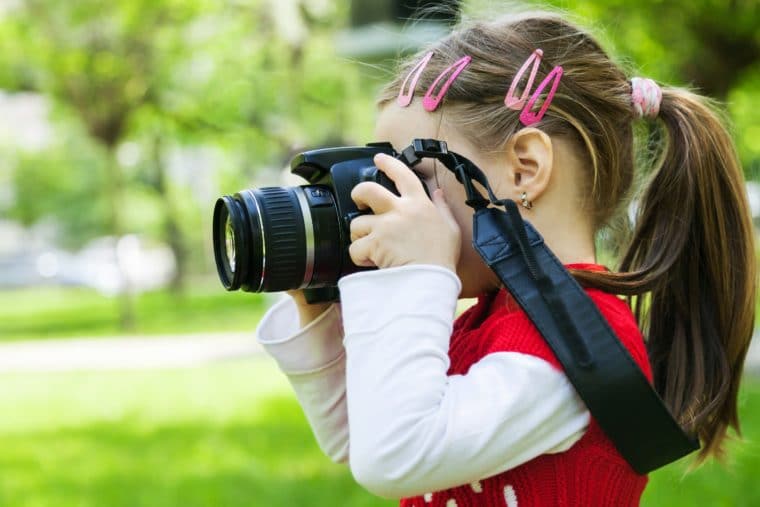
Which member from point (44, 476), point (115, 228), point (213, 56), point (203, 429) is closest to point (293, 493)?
point (44, 476)

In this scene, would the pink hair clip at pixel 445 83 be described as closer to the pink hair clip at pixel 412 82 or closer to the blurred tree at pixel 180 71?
the pink hair clip at pixel 412 82

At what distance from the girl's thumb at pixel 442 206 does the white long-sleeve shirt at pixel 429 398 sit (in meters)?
0.10

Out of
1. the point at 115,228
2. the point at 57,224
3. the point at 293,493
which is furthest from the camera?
the point at 57,224

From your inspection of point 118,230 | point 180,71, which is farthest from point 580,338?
point 180,71

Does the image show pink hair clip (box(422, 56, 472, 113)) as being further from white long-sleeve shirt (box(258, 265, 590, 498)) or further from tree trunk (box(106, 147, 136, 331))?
tree trunk (box(106, 147, 136, 331))

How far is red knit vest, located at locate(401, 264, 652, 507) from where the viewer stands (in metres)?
1.24

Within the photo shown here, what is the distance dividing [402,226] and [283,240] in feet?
0.69

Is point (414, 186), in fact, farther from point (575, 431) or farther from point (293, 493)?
point (293, 493)

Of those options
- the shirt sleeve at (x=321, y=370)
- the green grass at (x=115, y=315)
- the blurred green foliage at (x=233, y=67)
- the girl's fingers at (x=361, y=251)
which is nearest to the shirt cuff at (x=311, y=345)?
the shirt sleeve at (x=321, y=370)

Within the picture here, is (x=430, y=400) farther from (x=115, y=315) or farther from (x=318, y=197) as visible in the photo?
(x=115, y=315)

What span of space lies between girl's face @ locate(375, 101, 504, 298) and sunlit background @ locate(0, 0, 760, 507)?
0.31m

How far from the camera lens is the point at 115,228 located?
12.2 meters

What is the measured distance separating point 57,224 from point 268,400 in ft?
80.4

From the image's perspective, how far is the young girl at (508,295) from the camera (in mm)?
1174
